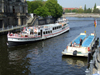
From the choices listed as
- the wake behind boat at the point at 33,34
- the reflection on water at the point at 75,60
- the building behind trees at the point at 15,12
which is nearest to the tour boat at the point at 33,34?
the wake behind boat at the point at 33,34

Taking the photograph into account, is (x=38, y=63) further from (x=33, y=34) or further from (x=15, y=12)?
(x=15, y=12)

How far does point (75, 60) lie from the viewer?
25562 millimetres

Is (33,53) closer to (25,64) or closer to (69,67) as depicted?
(25,64)

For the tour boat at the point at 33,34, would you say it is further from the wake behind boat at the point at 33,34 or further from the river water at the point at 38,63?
the river water at the point at 38,63

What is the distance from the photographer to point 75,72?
21250mm

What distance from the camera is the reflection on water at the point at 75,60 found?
2415 cm

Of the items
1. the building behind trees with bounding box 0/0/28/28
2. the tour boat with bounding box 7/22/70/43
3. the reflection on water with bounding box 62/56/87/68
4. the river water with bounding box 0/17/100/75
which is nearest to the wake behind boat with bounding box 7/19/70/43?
the tour boat with bounding box 7/22/70/43

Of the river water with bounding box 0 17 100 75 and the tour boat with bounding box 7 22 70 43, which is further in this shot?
the tour boat with bounding box 7 22 70 43

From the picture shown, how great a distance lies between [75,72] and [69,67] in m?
1.90

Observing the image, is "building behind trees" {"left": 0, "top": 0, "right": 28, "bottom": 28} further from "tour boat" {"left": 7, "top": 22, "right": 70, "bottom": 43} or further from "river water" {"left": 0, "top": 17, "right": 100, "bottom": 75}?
"river water" {"left": 0, "top": 17, "right": 100, "bottom": 75}

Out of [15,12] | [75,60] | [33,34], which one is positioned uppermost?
[15,12]

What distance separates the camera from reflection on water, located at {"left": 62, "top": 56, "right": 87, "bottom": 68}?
79.2ft

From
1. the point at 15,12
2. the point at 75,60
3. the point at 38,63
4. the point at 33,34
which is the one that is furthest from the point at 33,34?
the point at 15,12

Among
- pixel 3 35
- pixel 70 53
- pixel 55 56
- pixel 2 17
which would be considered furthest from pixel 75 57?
pixel 2 17
